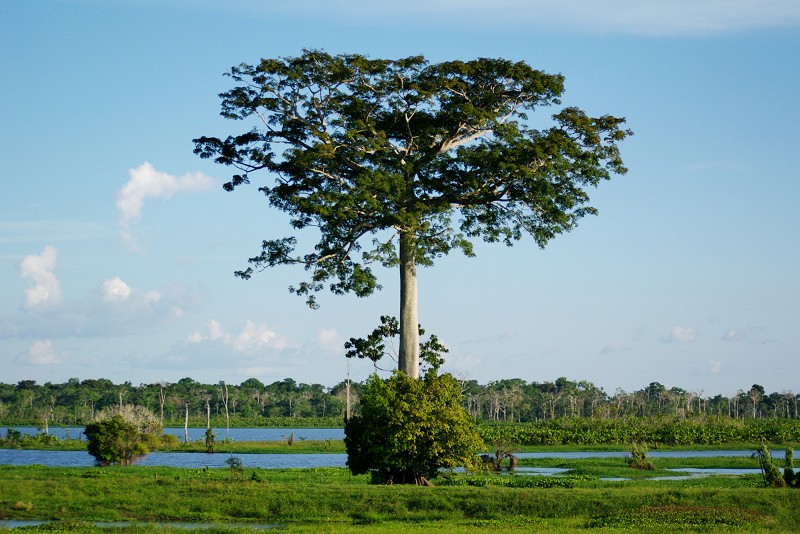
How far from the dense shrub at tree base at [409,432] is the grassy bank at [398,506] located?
174 cm

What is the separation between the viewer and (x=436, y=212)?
38000 millimetres

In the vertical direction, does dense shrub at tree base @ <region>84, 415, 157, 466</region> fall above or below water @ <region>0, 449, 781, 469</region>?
above

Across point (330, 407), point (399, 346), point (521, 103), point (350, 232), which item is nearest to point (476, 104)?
point (521, 103)

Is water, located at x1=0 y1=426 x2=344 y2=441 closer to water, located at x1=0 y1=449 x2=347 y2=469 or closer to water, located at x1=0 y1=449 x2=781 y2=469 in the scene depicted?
water, located at x1=0 y1=449 x2=347 y2=469

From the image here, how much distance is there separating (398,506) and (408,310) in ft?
34.7

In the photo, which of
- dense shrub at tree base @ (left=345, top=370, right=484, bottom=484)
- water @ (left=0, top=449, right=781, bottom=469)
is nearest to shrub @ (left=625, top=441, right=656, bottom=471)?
water @ (left=0, top=449, right=781, bottom=469)

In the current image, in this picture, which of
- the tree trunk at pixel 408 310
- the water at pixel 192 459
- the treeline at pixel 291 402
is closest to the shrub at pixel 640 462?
the tree trunk at pixel 408 310

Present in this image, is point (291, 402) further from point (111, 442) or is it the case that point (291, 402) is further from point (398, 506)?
point (398, 506)

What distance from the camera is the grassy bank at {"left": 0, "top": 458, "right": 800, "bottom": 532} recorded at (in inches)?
987

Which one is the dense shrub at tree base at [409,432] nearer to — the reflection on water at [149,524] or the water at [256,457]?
the reflection on water at [149,524]

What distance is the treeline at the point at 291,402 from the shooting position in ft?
468

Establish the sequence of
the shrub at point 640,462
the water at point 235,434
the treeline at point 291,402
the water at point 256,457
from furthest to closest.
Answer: the treeline at point 291,402, the water at point 235,434, the water at point 256,457, the shrub at point 640,462

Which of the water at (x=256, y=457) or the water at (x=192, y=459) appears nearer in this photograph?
the water at (x=192, y=459)

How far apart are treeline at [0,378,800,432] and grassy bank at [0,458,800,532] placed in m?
110
